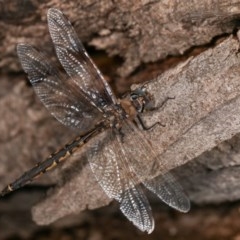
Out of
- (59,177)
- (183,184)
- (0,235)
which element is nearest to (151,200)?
(183,184)

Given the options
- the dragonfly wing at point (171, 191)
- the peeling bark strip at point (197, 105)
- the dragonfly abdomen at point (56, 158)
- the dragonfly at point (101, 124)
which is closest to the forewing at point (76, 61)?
the dragonfly at point (101, 124)

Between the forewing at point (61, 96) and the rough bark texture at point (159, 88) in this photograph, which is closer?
the rough bark texture at point (159, 88)

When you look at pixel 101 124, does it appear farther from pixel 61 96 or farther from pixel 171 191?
pixel 171 191

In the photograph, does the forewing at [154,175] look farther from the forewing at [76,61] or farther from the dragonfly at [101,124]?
the forewing at [76,61]

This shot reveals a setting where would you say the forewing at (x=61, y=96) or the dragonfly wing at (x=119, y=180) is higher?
the forewing at (x=61, y=96)

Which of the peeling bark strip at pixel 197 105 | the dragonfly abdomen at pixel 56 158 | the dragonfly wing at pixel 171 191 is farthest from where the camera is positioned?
the dragonfly abdomen at pixel 56 158

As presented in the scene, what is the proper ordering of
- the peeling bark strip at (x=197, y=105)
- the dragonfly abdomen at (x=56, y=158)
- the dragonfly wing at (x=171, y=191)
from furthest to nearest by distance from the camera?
the dragonfly abdomen at (x=56, y=158) < the dragonfly wing at (x=171, y=191) < the peeling bark strip at (x=197, y=105)

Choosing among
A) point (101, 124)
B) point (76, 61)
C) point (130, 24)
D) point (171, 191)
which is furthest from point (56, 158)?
point (130, 24)
